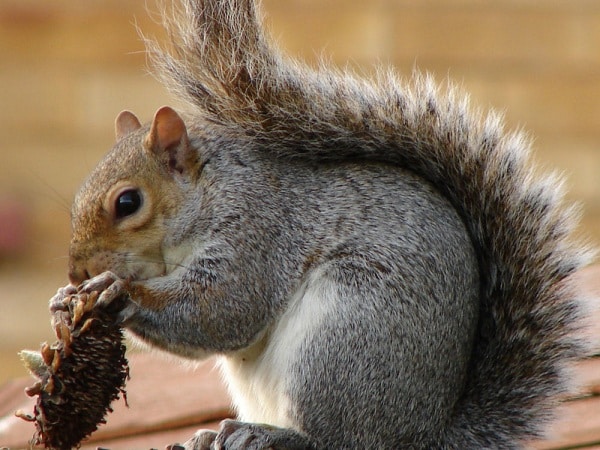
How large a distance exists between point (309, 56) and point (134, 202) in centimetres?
199

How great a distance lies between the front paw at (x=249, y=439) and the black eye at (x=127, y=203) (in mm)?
390

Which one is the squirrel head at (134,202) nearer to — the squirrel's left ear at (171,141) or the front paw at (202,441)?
the squirrel's left ear at (171,141)

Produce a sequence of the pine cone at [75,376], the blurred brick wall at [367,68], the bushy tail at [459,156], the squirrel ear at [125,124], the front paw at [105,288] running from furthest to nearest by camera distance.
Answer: the blurred brick wall at [367,68] < the squirrel ear at [125,124] < the bushy tail at [459,156] < the front paw at [105,288] < the pine cone at [75,376]

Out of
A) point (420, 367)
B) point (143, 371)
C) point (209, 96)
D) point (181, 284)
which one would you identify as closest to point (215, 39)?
point (209, 96)

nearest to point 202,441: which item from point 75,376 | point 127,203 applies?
point 75,376

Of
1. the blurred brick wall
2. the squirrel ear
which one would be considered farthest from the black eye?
the blurred brick wall

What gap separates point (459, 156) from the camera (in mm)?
2008

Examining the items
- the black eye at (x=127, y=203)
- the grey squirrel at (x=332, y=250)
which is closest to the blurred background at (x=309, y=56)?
the grey squirrel at (x=332, y=250)

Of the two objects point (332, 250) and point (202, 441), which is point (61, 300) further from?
point (332, 250)

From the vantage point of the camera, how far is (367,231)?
6.47ft

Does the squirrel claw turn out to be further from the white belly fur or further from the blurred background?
the blurred background

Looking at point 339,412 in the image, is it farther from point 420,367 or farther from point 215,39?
point 215,39

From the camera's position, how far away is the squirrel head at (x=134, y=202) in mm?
1951

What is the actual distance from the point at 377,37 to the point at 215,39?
1.97m
